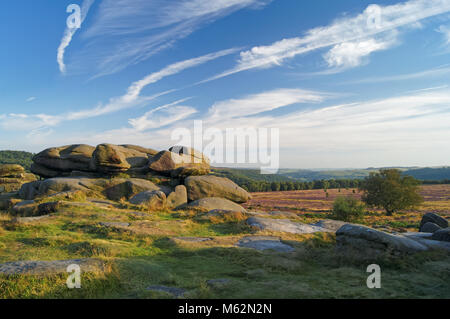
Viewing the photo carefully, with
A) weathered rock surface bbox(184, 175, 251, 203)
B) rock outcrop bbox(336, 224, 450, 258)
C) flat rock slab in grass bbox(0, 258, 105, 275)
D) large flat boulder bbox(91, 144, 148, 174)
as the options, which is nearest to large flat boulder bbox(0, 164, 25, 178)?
large flat boulder bbox(91, 144, 148, 174)

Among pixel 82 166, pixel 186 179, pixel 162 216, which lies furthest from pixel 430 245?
pixel 82 166

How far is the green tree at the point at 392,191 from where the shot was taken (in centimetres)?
4509

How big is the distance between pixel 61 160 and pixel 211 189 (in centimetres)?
1940

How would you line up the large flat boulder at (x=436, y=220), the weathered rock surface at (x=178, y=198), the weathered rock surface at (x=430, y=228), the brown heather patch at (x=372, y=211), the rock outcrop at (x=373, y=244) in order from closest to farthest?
the rock outcrop at (x=373, y=244)
the weathered rock surface at (x=430, y=228)
the large flat boulder at (x=436, y=220)
the weathered rock surface at (x=178, y=198)
the brown heather patch at (x=372, y=211)

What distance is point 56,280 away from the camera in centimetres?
621

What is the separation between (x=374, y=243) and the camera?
10.1 metres

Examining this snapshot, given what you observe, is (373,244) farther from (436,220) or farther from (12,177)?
(12,177)

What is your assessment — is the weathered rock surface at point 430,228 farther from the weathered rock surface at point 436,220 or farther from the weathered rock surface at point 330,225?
the weathered rock surface at point 330,225

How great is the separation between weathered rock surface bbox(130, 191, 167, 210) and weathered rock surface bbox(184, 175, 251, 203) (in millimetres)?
5170

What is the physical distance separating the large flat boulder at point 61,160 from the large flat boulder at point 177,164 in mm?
8175

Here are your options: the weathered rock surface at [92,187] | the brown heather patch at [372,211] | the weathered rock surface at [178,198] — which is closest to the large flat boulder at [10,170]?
the weathered rock surface at [92,187]

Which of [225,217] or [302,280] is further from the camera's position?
[225,217]

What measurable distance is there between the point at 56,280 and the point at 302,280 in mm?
6484
